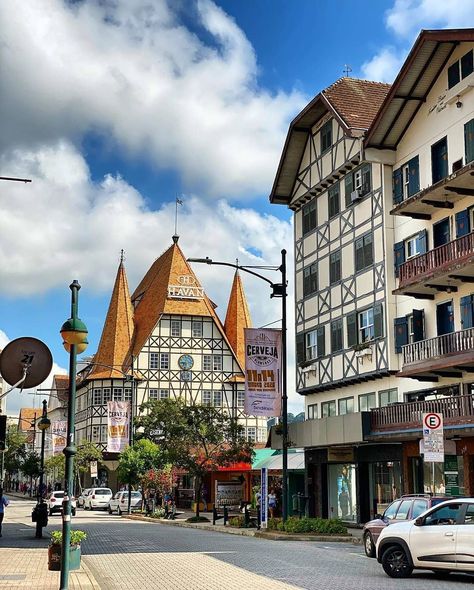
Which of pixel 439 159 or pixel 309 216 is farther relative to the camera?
pixel 309 216

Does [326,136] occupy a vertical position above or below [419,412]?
above

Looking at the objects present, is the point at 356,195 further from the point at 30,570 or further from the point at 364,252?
the point at 30,570

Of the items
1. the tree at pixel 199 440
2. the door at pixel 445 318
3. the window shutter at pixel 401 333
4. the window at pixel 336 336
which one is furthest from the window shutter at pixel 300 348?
the door at pixel 445 318

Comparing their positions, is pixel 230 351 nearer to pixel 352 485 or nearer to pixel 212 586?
pixel 352 485

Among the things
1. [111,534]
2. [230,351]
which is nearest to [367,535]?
[111,534]

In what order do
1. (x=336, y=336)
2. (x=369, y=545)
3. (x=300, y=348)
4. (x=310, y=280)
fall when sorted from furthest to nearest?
(x=300, y=348) < (x=310, y=280) < (x=336, y=336) < (x=369, y=545)

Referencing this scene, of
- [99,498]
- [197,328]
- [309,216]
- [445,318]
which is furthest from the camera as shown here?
[197,328]

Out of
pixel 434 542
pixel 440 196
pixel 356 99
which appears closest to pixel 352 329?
pixel 440 196

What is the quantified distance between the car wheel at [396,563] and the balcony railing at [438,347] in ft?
42.4

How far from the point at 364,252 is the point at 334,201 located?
4.38 m

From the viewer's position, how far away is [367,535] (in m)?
22.3

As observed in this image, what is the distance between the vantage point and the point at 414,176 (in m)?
35.9

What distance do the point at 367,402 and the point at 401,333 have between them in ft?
14.1

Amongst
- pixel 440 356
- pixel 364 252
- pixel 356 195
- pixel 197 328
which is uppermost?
pixel 197 328
